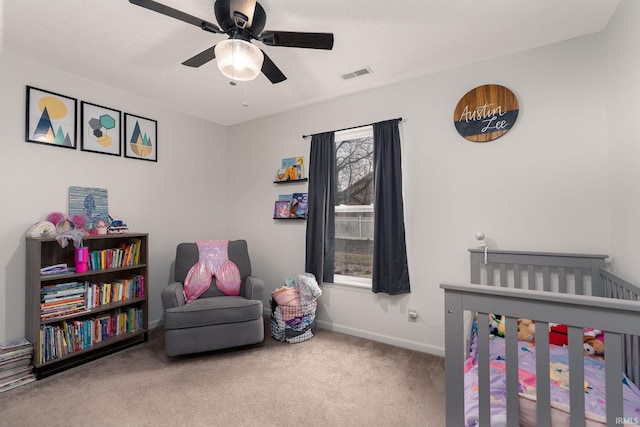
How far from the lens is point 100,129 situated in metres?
2.88

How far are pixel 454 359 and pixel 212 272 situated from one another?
254 cm

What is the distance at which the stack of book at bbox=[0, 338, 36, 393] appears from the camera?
208 centimetres

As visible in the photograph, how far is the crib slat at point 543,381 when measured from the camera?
0.99m

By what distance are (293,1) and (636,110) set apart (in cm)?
198

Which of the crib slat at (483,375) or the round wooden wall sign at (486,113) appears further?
the round wooden wall sign at (486,113)

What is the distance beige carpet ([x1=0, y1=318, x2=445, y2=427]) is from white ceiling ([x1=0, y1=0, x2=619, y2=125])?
2478mm

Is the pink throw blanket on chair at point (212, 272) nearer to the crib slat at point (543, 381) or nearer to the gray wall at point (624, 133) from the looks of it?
the crib slat at point (543, 381)

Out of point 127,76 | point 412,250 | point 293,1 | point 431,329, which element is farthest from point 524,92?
point 127,76

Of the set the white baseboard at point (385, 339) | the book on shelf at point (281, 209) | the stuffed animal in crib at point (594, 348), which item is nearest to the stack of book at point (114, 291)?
the book on shelf at point (281, 209)

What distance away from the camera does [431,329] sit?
8.60ft

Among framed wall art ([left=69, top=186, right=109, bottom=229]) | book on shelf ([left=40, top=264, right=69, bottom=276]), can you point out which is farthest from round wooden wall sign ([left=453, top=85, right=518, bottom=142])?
book on shelf ([left=40, top=264, right=69, bottom=276])

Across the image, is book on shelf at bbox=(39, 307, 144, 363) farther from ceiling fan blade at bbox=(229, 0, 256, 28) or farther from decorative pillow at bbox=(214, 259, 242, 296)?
ceiling fan blade at bbox=(229, 0, 256, 28)

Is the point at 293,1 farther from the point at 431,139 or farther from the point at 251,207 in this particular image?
the point at 251,207

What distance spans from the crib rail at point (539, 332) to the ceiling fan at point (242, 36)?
4.97 ft
